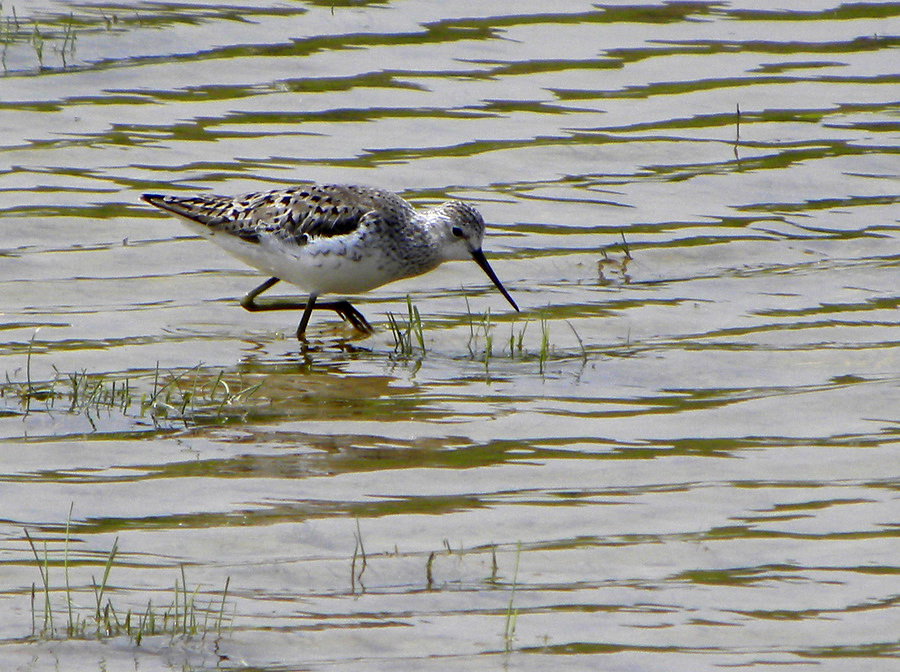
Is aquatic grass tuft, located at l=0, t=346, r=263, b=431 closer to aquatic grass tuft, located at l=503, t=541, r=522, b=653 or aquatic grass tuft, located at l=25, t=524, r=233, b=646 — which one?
aquatic grass tuft, located at l=25, t=524, r=233, b=646

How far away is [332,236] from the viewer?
31.7 feet

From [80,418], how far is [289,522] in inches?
65.0

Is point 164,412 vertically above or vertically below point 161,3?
below

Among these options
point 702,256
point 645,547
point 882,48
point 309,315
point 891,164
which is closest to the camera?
point 645,547

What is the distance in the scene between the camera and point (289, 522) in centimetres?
660

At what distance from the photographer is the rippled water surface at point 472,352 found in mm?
5785

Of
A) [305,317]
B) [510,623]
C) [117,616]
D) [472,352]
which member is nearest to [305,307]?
[305,317]

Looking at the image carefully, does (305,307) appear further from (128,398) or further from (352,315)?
(128,398)

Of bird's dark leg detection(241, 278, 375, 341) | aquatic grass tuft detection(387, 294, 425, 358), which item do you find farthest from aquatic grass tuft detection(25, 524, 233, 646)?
bird's dark leg detection(241, 278, 375, 341)

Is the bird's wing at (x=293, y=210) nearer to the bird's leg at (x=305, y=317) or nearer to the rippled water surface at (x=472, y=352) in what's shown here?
the bird's leg at (x=305, y=317)

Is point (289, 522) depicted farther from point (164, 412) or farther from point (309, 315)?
point (309, 315)

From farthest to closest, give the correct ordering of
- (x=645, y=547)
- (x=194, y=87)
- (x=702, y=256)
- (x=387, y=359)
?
(x=194, y=87), (x=702, y=256), (x=387, y=359), (x=645, y=547)

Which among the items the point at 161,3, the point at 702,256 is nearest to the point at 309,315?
the point at 702,256

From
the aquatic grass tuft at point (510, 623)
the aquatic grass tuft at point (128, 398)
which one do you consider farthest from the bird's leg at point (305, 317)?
the aquatic grass tuft at point (510, 623)
